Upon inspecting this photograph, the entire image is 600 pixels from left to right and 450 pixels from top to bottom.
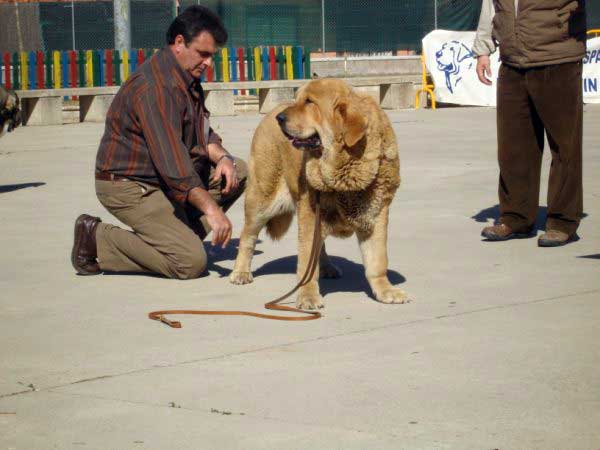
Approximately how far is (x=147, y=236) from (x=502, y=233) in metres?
2.65

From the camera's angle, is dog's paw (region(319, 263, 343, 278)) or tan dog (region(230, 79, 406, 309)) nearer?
tan dog (region(230, 79, 406, 309))

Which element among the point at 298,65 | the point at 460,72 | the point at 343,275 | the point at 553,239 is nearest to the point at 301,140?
the point at 343,275

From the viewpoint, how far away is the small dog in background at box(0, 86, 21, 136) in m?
11.1

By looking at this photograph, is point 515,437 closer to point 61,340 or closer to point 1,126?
point 61,340

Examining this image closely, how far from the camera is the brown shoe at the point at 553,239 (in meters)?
7.76

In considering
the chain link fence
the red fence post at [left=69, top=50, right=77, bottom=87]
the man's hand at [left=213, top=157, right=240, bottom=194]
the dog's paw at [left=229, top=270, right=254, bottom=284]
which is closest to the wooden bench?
the red fence post at [left=69, top=50, right=77, bottom=87]

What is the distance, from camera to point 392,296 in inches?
241

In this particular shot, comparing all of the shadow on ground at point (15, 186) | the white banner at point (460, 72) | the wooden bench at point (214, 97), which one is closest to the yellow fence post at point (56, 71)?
the wooden bench at point (214, 97)

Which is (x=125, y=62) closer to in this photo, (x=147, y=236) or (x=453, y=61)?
(x=453, y=61)

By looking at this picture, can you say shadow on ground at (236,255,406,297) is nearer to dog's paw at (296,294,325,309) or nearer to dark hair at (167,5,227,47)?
dog's paw at (296,294,325,309)

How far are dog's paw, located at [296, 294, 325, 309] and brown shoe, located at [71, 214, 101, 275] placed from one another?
1.71 metres

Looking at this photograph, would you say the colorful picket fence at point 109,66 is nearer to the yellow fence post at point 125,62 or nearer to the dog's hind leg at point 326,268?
the yellow fence post at point 125,62

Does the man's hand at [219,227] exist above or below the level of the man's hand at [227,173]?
below

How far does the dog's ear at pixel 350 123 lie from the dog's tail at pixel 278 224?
1.30 metres
